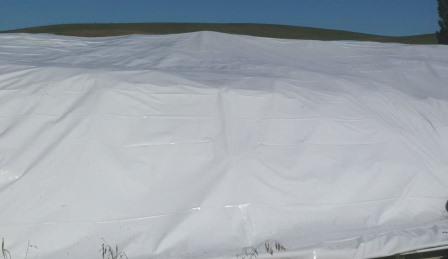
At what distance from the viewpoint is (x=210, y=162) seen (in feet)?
13.4

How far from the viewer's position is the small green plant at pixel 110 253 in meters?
3.61

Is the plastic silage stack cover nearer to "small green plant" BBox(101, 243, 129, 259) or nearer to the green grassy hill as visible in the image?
"small green plant" BBox(101, 243, 129, 259)

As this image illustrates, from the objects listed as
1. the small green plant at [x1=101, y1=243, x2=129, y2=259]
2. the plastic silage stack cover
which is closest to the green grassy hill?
the plastic silage stack cover

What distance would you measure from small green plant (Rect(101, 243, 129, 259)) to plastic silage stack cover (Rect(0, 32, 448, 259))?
1.3 inches

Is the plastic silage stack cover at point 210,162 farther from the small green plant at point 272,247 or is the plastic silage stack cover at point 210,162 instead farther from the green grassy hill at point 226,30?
the green grassy hill at point 226,30

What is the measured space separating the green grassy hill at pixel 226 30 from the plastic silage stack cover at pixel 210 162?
24161mm

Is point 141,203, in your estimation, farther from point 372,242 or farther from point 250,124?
point 372,242

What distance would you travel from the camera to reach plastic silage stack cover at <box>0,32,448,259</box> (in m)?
3.70

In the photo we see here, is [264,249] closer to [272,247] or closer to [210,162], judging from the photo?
[272,247]

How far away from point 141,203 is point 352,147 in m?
1.79

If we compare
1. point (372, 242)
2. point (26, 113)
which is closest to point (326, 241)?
point (372, 242)

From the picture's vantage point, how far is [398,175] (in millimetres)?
4500

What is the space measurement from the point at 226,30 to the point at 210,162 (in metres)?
28.7

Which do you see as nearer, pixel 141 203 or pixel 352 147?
pixel 141 203
